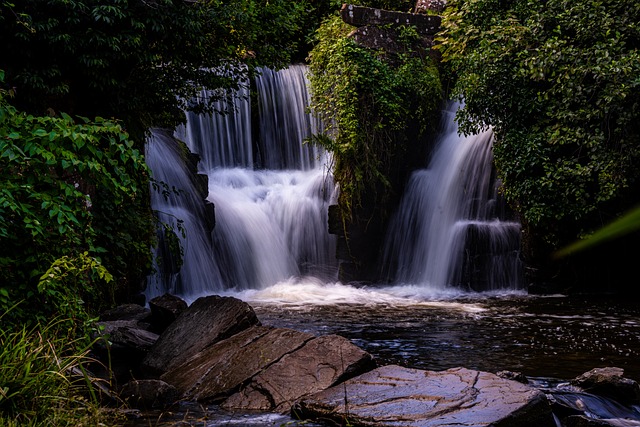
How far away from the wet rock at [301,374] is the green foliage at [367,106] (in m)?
8.61

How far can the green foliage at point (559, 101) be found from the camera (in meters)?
10.8

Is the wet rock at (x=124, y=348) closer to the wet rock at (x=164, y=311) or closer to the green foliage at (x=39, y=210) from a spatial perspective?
the wet rock at (x=164, y=311)

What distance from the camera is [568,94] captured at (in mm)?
11133

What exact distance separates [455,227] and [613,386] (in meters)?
8.76

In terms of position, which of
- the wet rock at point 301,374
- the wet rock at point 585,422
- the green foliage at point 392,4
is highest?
the green foliage at point 392,4

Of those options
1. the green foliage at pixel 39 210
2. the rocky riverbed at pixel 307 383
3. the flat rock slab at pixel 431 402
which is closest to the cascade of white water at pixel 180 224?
the rocky riverbed at pixel 307 383

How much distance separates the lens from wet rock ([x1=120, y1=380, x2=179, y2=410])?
5.84m

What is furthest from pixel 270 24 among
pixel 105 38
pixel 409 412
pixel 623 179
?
pixel 409 412

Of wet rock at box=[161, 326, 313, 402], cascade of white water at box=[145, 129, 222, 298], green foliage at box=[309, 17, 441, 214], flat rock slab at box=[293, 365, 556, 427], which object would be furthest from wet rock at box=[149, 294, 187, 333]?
green foliage at box=[309, 17, 441, 214]

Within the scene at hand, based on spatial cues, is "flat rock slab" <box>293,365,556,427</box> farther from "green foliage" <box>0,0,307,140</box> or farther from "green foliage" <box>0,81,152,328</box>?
"green foliage" <box>0,0,307,140</box>

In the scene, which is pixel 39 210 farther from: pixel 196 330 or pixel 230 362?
pixel 196 330

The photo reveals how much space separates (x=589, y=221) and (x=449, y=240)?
3049mm

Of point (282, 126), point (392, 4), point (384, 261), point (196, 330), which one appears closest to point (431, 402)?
point (196, 330)

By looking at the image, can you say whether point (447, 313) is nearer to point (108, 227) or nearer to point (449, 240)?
point (449, 240)
